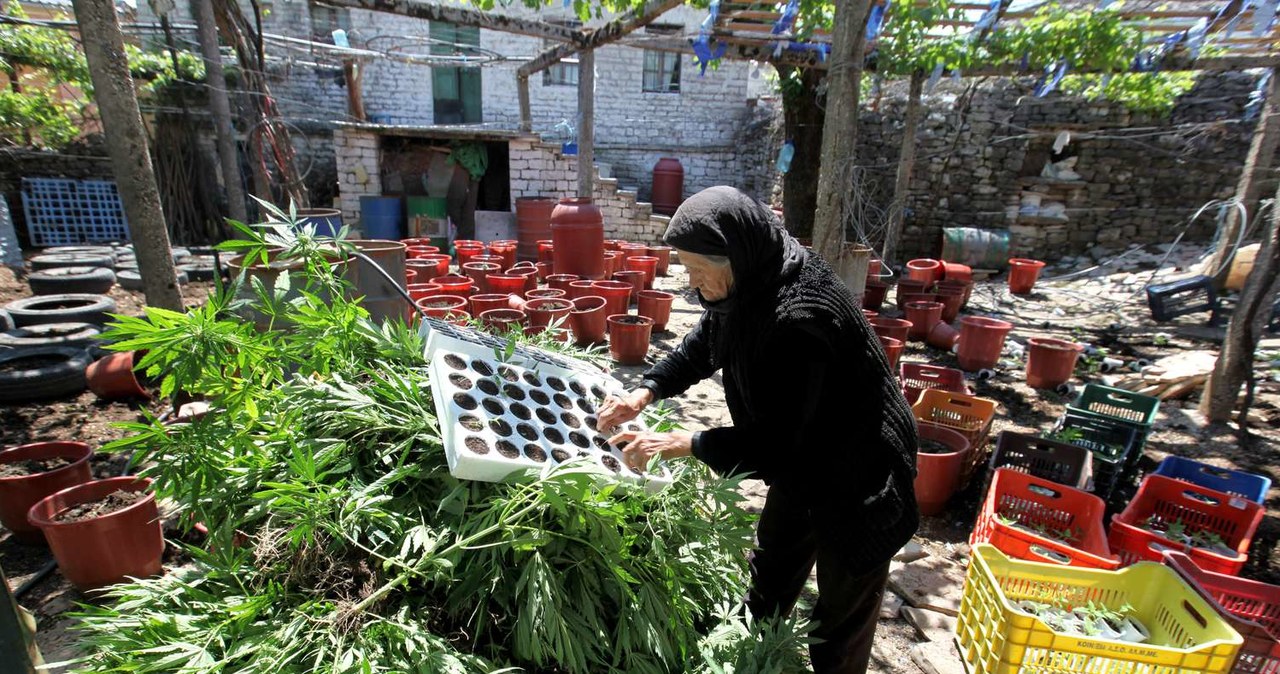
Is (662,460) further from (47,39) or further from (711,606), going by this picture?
(47,39)

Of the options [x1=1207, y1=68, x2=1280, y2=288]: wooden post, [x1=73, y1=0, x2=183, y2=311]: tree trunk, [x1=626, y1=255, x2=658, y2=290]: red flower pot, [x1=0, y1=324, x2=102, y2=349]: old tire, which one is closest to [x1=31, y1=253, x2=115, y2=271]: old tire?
[x1=0, y1=324, x2=102, y2=349]: old tire

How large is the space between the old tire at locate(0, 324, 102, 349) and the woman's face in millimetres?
4702

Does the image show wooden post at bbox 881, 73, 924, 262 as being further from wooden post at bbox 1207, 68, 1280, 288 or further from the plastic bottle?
wooden post at bbox 1207, 68, 1280, 288

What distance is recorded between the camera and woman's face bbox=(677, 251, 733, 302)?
4.95ft

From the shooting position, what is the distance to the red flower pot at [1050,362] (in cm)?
478

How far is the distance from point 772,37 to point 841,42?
12.1 ft

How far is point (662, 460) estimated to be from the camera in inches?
65.6

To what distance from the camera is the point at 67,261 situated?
7.12 meters

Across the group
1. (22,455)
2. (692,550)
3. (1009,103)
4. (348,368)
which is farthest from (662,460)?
(1009,103)

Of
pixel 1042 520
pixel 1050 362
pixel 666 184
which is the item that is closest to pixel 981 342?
pixel 1050 362

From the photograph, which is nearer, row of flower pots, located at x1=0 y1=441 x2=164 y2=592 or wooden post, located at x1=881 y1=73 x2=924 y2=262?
row of flower pots, located at x1=0 y1=441 x2=164 y2=592

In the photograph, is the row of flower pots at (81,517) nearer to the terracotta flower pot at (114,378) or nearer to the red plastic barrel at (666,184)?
the terracotta flower pot at (114,378)

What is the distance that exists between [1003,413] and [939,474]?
1905 mm

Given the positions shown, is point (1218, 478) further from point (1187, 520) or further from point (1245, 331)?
point (1245, 331)
